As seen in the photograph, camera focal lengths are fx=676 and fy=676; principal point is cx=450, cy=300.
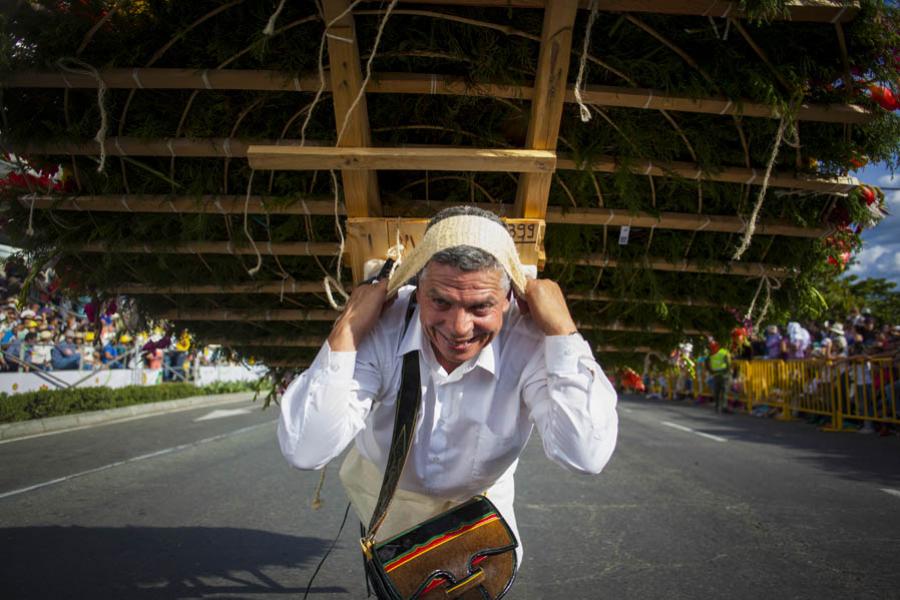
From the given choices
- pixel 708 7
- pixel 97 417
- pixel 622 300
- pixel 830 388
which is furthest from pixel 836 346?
pixel 97 417

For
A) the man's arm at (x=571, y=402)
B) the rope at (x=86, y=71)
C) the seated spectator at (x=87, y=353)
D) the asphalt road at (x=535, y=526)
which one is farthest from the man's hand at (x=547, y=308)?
the seated spectator at (x=87, y=353)

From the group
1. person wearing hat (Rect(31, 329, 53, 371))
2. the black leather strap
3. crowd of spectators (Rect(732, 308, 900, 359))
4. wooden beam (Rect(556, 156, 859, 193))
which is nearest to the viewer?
the black leather strap

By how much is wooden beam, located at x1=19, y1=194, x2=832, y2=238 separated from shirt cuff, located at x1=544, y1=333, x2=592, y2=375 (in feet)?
3.86

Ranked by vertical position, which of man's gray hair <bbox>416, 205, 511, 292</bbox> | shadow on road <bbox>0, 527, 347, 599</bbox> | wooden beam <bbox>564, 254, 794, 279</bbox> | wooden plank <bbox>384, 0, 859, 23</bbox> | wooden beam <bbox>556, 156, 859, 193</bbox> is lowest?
shadow on road <bbox>0, 527, 347, 599</bbox>

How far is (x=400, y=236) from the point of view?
2.91m

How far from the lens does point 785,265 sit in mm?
3705

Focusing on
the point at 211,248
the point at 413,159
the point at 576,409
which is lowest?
the point at 576,409

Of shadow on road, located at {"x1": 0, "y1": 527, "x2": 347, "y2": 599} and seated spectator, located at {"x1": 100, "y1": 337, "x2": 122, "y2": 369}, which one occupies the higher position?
seated spectator, located at {"x1": 100, "y1": 337, "x2": 122, "y2": 369}

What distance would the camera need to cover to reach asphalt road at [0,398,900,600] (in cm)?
405

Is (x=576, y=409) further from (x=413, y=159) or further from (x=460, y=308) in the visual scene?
(x=413, y=159)

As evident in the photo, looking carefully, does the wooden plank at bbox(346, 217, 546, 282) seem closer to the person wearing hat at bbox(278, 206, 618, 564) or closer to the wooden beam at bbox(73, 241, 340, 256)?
the person wearing hat at bbox(278, 206, 618, 564)

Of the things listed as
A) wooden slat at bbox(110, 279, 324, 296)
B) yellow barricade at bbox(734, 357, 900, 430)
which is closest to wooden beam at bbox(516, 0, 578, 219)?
wooden slat at bbox(110, 279, 324, 296)

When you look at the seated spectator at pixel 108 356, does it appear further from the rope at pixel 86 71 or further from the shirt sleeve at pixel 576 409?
the shirt sleeve at pixel 576 409

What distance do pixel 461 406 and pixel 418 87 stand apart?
1.28 metres
